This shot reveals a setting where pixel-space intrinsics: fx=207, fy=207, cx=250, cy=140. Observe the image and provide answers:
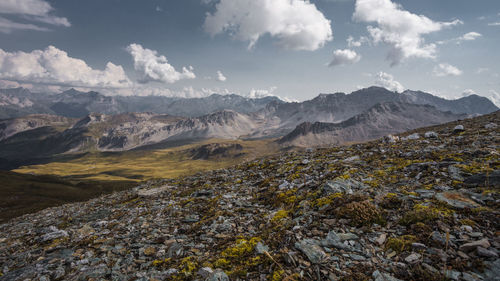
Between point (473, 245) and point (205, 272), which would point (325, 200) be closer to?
point (473, 245)

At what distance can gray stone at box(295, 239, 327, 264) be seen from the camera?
5.55 metres

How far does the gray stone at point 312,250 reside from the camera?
5555 mm

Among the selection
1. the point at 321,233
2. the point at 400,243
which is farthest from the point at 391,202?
the point at 321,233

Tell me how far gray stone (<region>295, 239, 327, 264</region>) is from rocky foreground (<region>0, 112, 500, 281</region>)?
28 mm

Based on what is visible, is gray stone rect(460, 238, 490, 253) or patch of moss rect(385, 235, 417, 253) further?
patch of moss rect(385, 235, 417, 253)

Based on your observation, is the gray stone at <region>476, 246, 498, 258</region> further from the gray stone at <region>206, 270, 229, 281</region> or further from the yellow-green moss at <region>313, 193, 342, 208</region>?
the gray stone at <region>206, 270, 229, 281</region>

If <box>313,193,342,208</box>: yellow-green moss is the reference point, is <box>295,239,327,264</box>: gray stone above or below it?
below

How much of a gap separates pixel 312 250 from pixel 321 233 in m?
0.90

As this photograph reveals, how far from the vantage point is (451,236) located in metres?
5.46

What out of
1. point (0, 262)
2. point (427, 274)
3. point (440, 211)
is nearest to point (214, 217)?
point (427, 274)

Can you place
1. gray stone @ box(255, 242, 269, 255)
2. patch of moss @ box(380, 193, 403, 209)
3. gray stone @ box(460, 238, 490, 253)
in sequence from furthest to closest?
1. patch of moss @ box(380, 193, 403, 209)
2. gray stone @ box(255, 242, 269, 255)
3. gray stone @ box(460, 238, 490, 253)

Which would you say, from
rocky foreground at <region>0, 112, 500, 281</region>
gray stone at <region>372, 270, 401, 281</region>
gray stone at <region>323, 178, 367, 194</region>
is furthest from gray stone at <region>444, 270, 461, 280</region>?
gray stone at <region>323, 178, 367, 194</region>

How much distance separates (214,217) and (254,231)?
9.25ft

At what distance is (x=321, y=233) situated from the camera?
21.9 ft
